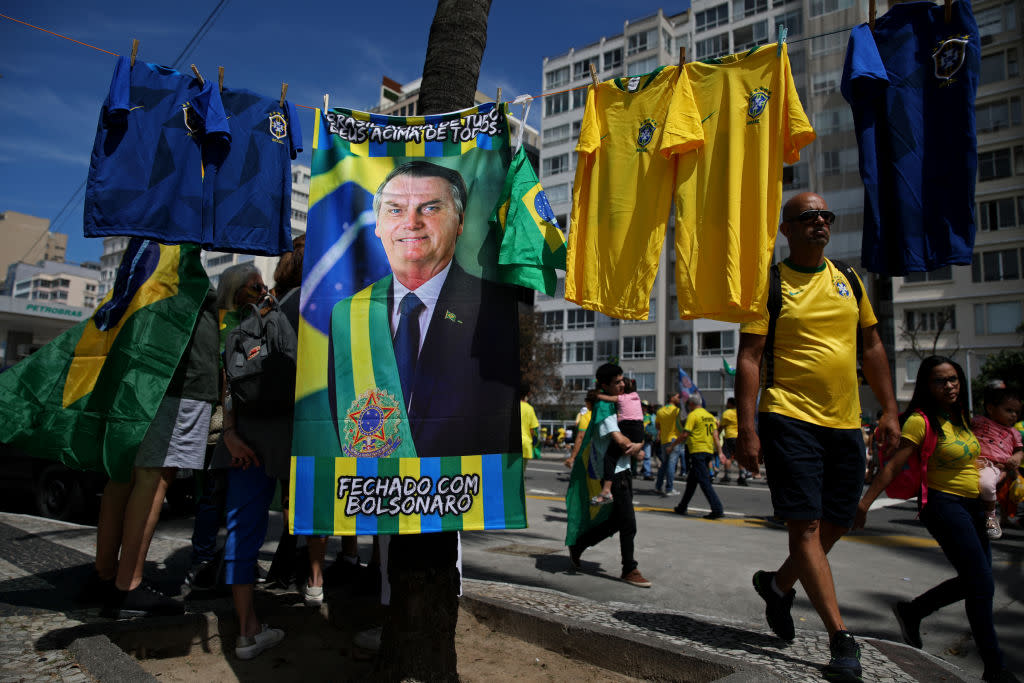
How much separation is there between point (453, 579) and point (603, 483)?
3.15 metres

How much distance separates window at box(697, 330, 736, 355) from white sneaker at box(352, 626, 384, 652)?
45356 millimetres

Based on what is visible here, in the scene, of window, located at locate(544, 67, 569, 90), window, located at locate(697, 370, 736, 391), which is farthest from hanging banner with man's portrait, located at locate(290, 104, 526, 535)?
window, located at locate(544, 67, 569, 90)

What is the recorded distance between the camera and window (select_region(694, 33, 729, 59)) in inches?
1984

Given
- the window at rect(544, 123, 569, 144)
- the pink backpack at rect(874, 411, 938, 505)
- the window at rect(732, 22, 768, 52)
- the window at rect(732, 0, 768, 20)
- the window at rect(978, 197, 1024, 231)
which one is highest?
the window at rect(732, 0, 768, 20)

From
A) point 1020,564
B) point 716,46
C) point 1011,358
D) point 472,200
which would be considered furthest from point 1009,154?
point 472,200

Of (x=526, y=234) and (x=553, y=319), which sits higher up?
(x=553, y=319)

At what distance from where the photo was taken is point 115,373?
3.54m

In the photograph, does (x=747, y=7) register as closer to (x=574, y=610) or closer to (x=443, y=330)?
(x=574, y=610)

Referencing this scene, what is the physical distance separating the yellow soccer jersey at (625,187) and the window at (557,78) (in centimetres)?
6098

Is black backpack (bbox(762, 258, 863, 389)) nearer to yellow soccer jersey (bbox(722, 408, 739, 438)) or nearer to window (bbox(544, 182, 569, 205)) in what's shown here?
yellow soccer jersey (bbox(722, 408, 739, 438))

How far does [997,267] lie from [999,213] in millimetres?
3100

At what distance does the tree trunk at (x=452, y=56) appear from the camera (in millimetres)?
3305

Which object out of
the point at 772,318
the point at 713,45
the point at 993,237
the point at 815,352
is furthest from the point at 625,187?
the point at 713,45

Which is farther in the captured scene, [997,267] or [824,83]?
[824,83]
